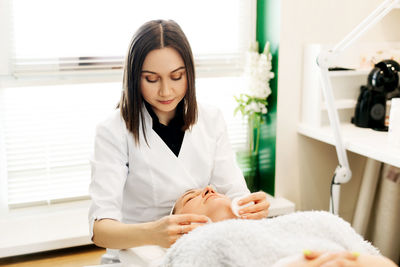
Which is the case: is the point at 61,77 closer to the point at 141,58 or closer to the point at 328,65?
the point at 141,58

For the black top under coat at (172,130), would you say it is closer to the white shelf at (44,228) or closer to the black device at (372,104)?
the white shelf at (44,228)

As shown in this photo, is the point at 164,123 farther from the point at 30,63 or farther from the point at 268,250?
the point at 30,63

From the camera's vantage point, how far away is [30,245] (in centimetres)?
220

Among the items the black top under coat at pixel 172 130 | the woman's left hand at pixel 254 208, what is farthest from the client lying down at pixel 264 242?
the black top under coat at pixel 172 130

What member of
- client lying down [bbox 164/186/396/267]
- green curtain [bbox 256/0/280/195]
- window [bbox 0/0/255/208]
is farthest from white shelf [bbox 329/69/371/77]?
client lying down [bbox 164/186/396/267]

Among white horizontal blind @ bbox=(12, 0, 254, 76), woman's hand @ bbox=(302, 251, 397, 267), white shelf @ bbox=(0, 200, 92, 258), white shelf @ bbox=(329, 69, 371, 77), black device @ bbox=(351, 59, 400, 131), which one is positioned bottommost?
white shelf @ bbox=(0, 200, 92, 258)

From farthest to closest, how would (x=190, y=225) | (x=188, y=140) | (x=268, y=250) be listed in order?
1. (x=188, y=140)
2. (x=190, y=225)
3. (x=268, y=250)

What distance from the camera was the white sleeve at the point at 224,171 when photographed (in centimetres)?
170

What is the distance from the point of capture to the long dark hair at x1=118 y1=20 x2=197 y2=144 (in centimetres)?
144

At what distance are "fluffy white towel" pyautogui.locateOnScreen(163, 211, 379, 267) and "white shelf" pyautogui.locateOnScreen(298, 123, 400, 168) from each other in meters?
0.91

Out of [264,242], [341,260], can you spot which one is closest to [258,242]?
[264,242]

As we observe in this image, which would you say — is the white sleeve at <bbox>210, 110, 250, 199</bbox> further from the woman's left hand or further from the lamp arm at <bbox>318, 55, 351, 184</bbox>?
the lamp arm at <bbox>318, 55, 351, 184</bbox>

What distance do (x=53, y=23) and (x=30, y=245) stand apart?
3.51 ft

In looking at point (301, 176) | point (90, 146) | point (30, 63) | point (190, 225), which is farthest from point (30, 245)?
point (301, 176)
